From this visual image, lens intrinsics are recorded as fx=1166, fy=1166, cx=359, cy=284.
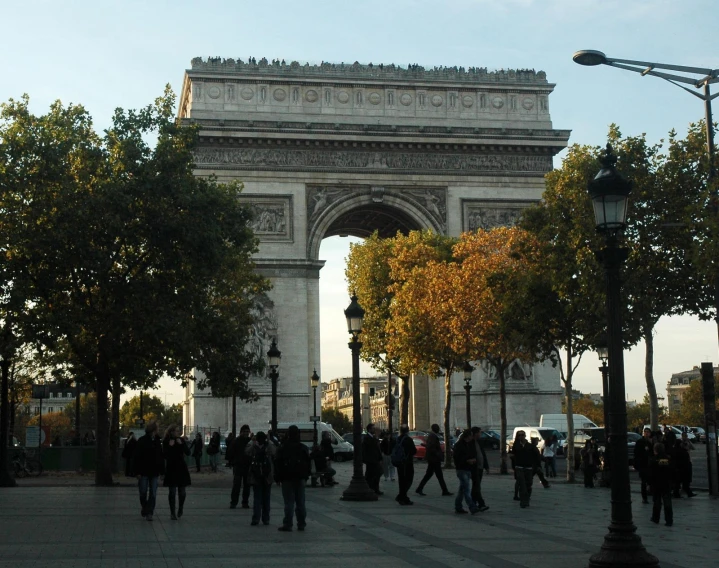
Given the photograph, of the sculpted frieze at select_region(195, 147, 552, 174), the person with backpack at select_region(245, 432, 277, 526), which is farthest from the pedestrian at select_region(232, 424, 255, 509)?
the sculpted frieze at select_region(195, 147, 552, 174)

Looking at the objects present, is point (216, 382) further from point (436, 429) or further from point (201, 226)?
point (436, 429)

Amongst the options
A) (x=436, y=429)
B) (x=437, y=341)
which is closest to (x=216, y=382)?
(x=437, y=341)

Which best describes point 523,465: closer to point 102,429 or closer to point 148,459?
point 148,459

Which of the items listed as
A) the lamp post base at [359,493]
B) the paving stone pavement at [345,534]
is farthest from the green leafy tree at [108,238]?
the lamp post base at [359,493]

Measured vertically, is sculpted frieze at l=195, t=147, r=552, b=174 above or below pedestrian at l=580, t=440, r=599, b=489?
above

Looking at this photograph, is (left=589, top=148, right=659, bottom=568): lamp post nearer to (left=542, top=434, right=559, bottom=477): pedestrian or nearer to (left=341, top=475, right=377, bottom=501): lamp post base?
(left=341, top=475, right=377, bottom=501): lamp post base

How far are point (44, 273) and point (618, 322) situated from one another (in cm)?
2394

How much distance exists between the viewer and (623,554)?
12.1 meters

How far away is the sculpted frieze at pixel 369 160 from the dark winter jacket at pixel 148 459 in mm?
39287

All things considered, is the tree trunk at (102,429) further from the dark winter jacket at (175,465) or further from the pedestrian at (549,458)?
the pedestrian at (549,458)

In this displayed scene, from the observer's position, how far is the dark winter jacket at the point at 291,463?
1794 cm

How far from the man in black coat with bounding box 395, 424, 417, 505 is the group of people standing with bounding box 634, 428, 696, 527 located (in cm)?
471

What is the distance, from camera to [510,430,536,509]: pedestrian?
23547 mm

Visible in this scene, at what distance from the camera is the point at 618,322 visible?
13.1 metres
